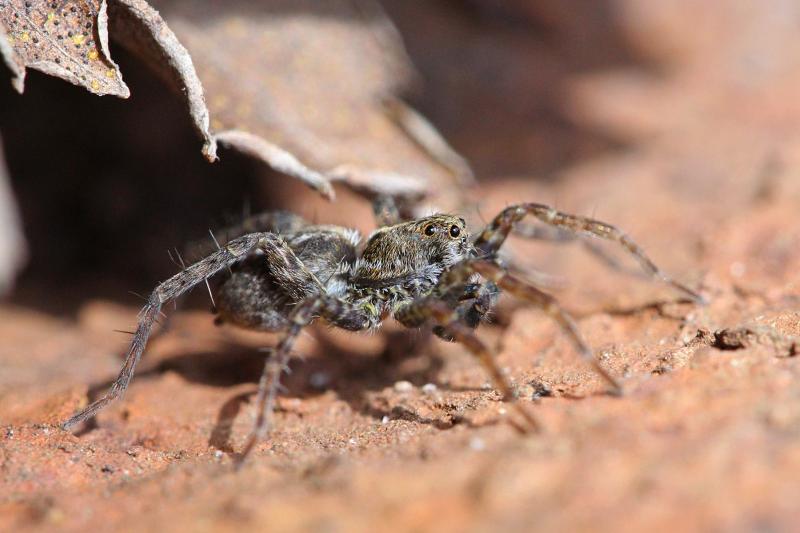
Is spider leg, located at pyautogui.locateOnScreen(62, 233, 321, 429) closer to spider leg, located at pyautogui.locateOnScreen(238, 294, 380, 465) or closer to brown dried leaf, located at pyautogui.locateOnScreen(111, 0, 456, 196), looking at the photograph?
spider leg, located at pyautogui.locateOnScreen(238, 294, 380, 465)

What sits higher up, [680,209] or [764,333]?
[680,209]

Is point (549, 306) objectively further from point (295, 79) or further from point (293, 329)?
point (295, 79)

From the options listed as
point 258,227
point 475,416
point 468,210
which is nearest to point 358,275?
point 258,227

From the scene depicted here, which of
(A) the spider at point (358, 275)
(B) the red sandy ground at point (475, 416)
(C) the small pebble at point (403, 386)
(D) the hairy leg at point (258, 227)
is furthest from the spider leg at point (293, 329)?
(D) the hairy leg at point (258, 227)

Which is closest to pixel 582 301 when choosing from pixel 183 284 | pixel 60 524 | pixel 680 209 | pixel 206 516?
pixel 680 209

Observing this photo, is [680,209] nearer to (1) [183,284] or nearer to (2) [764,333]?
(2) [764,333]

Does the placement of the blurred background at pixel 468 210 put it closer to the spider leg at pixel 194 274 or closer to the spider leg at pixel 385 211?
the spider leg at pixel 385 211

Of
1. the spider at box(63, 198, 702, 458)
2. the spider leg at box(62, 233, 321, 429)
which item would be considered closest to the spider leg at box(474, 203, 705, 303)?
the spider at box(63, 198, 702, 458)
